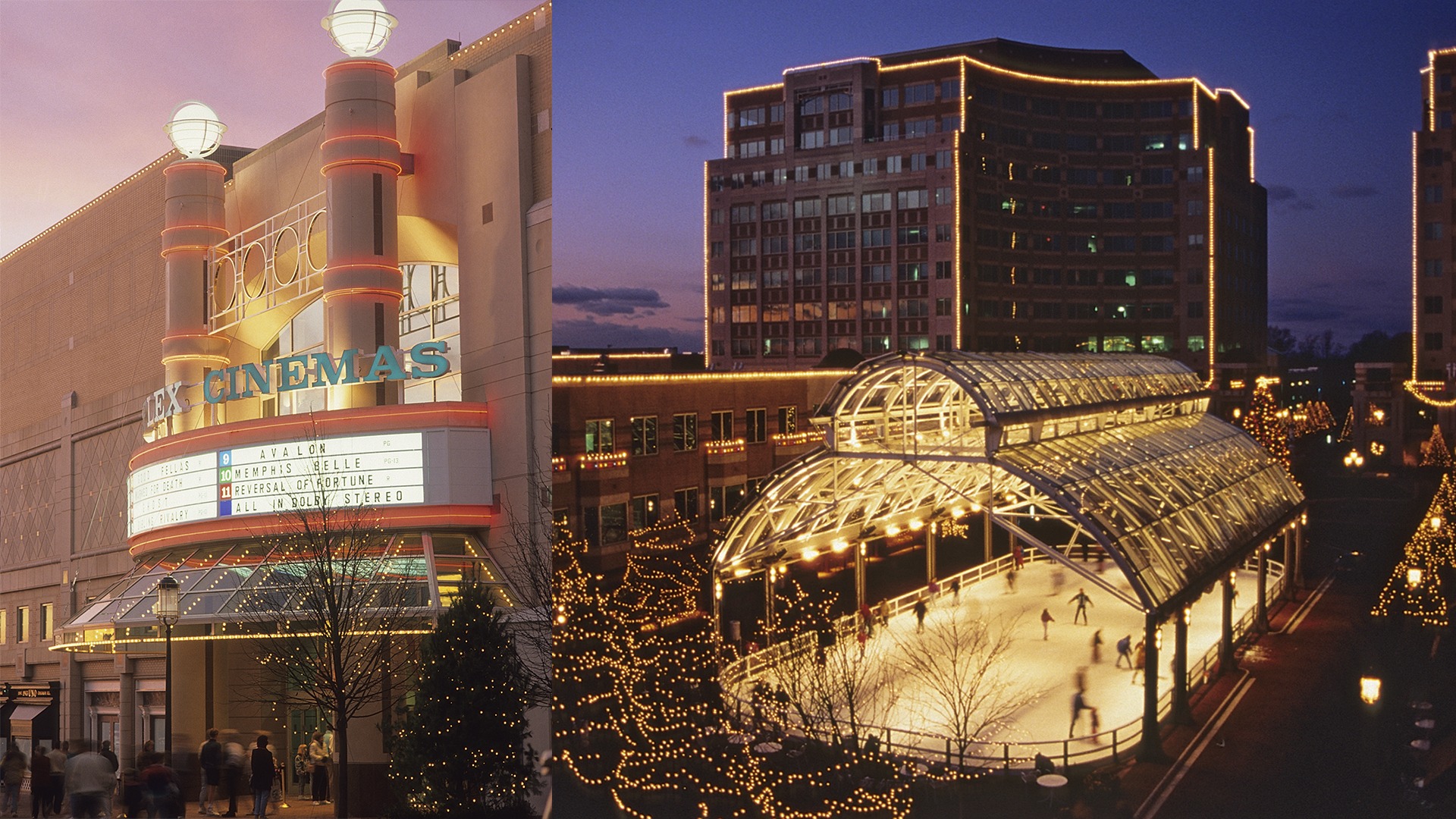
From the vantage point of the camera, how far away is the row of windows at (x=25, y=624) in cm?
→ 2946

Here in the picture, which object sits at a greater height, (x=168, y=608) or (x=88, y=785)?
(x=168, y=608)

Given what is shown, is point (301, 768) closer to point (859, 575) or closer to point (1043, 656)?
point (859, 575)

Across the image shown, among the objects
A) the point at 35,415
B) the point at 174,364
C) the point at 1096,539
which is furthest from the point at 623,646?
the point at 35,415

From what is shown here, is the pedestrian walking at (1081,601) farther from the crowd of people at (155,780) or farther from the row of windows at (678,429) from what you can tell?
the crowd of people at (155,780)

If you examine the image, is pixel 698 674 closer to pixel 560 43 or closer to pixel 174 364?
pixel 560 43

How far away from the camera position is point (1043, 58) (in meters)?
11.7

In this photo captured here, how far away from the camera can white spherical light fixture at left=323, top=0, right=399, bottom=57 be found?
60.2ft

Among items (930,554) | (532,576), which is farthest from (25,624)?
(930,554)

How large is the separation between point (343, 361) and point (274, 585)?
11.2ft

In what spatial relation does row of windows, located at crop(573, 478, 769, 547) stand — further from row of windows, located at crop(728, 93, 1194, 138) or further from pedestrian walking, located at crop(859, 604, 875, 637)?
row of windows, located at crop(728, 93, 1194, 138)

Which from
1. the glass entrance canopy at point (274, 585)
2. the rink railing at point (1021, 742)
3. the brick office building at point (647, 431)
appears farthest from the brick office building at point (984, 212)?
the glass entrance canopy at point (274, 585)

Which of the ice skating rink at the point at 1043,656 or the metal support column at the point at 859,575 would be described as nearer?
the ice skating rink at the point at 1043,656

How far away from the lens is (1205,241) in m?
11.0

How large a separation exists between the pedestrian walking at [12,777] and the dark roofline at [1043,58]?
1779 centimetres
